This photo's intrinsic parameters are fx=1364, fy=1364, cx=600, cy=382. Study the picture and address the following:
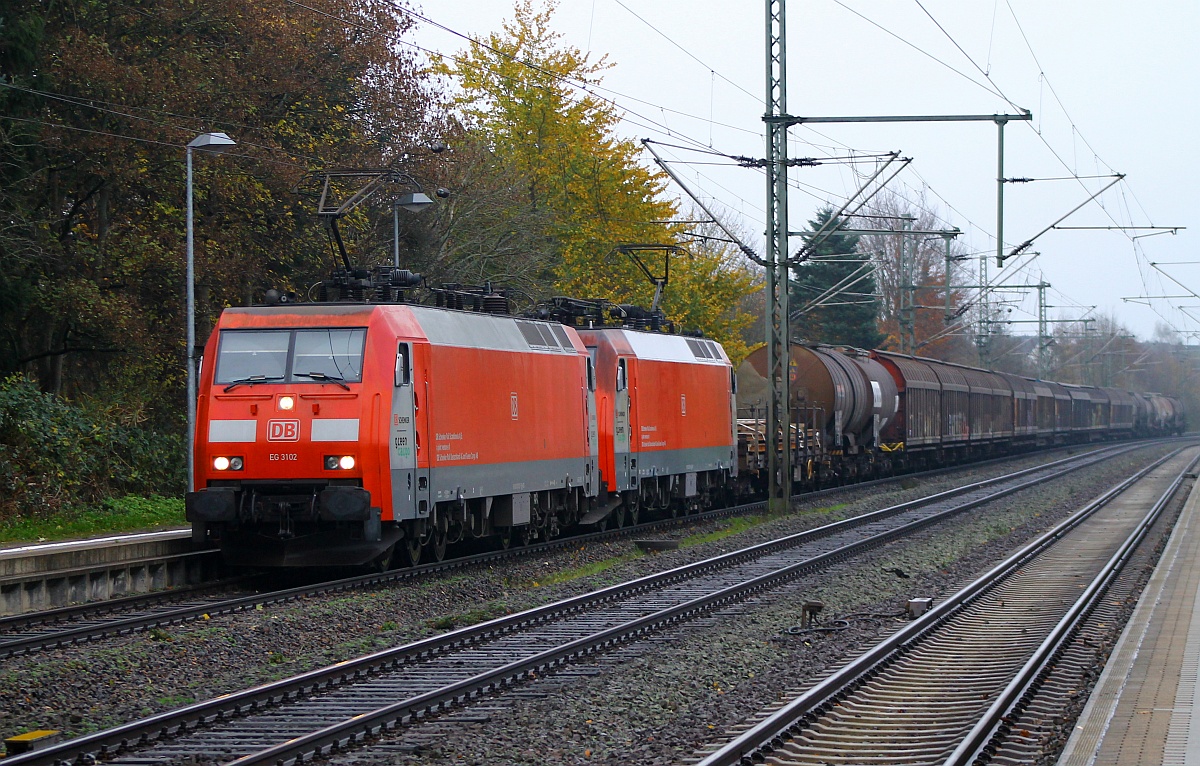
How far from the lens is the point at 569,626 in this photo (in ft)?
43.6

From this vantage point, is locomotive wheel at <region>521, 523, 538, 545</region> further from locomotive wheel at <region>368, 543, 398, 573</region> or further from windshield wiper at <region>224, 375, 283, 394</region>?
A: windshield wiper at <region>224, 375, 283, 394</region>

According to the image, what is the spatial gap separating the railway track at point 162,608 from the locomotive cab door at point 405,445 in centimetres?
98

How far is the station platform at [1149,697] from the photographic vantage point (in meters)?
7.60

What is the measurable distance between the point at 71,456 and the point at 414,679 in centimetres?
1342

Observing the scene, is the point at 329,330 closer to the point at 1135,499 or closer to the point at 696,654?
the point at 696,654

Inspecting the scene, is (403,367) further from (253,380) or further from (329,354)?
(253,380)

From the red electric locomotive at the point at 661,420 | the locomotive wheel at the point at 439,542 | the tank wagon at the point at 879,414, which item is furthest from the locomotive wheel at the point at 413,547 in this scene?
the tank wagon at the point at 879,414

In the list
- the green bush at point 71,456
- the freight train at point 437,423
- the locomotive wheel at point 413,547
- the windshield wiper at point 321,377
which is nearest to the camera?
the freight train at point 437,423

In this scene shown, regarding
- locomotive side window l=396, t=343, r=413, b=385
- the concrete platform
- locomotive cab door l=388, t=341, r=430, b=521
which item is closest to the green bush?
the concrete platform

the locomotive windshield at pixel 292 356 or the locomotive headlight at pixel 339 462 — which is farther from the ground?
the locomotive windshield at pixel 292 356

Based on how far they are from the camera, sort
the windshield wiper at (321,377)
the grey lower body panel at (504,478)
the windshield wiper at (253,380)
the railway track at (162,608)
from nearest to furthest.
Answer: the railway track at (162,608) < the windshield wiper at (321,377) < the windshield wiper at (253,380) < the grey lower body panel at (504,478)

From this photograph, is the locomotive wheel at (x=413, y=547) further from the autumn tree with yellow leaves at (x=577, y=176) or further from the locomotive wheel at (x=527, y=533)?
the autumn tree with yellow leaves at (x=577, y=176)

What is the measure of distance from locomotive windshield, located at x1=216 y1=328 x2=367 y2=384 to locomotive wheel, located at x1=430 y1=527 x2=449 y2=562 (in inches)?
128

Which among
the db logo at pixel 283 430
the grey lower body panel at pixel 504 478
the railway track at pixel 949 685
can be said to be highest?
the db logo at pixel 283 430
